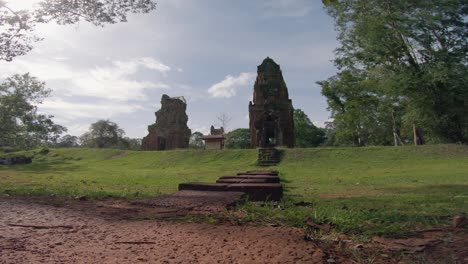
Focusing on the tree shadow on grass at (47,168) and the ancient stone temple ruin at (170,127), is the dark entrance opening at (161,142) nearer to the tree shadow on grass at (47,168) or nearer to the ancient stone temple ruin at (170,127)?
the ancient stone temple ruin at (170,127)

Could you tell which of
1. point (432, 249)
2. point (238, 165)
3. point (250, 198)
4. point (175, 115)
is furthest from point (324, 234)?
point (175, 115)

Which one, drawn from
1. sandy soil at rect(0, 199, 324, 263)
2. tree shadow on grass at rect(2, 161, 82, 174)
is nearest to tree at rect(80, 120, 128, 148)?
tree shadow on grass at rect(2, 161, 82, 174)

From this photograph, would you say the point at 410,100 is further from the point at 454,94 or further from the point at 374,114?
the point at 374,114

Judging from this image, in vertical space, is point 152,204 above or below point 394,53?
below

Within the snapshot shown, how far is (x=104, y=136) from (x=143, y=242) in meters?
66.3

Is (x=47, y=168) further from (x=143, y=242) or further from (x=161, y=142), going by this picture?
(x=143, y=242)

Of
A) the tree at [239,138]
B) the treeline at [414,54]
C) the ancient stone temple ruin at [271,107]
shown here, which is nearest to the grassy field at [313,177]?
the treeline at [414,54]

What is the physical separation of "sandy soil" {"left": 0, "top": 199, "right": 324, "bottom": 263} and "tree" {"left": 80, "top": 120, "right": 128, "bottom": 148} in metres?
64.3

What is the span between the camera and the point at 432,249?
2.15m

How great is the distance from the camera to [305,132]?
54344 mm

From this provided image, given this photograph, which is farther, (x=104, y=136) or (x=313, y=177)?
(x=104, y=136)

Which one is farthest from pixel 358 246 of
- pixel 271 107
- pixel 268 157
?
pixel 271 107

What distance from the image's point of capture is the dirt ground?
191 cm

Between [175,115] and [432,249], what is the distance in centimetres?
3875
